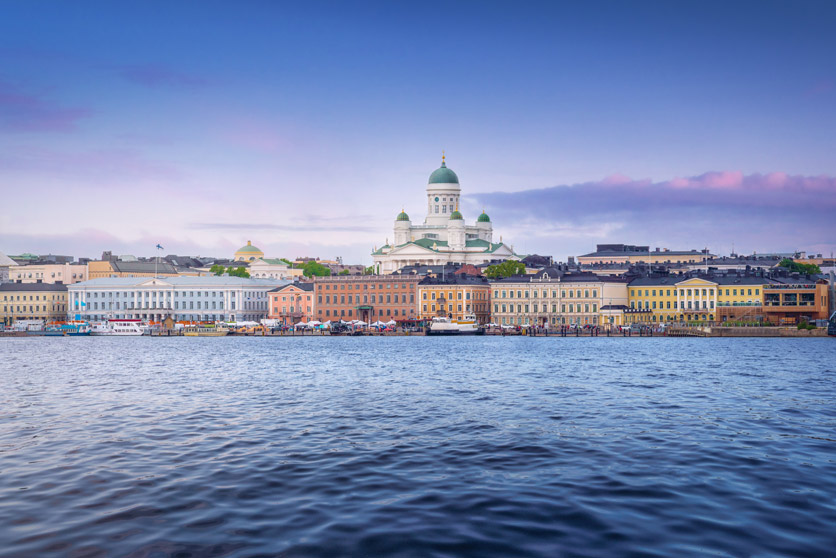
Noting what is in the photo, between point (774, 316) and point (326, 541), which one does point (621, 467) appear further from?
point (774, 316)

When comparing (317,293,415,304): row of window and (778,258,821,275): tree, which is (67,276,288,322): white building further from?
(778,258,821,275): tree

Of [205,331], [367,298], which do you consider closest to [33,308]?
[205,331]

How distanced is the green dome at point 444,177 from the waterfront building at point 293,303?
59163 millimetres

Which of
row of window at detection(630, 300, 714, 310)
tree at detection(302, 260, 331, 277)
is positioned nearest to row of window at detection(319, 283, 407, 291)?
row of window at detection(630, 300, 714, 310)

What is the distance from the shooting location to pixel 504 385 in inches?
1303

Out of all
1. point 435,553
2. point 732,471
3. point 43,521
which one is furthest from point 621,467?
point 43,521

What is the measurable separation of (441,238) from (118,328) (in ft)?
259

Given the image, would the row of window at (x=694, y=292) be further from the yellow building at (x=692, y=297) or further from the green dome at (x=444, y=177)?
the green dome at (x=444, y=177)

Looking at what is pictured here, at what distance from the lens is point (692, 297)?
340 feet

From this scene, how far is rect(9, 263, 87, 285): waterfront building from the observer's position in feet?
545

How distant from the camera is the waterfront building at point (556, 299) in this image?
106500 millimetres

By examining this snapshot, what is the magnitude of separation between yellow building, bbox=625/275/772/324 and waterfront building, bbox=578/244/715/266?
50.8 m

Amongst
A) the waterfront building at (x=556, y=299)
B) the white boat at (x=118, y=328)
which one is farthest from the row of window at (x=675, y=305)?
the white boat at (x=118, y=328)

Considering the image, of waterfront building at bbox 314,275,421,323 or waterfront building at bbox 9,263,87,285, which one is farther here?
waterfront building at bbox 9,263,87,285
